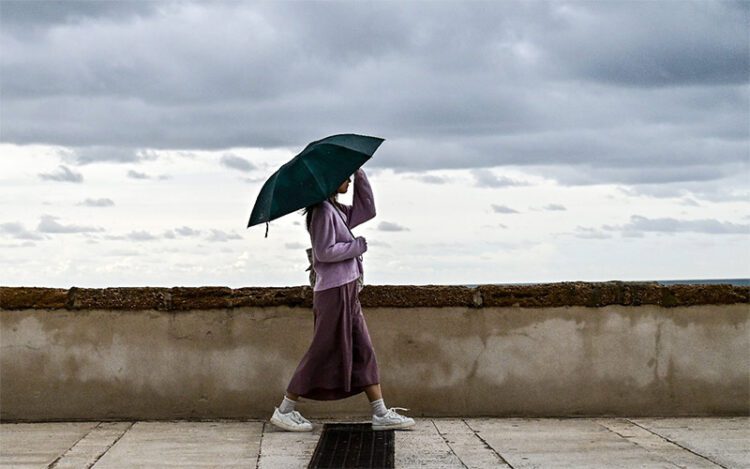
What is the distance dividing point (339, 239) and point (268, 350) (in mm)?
1183

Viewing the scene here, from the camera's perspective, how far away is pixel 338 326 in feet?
23.6

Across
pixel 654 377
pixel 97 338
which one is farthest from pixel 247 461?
pixel 654 377

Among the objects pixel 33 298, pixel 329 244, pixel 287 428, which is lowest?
pixel 287 428

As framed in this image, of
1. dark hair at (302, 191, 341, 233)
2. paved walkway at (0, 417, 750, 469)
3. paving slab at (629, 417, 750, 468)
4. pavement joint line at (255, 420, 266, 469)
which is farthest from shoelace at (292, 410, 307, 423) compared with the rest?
paving slab at (629, 417, 750, 468)

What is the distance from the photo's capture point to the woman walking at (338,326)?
709 cm

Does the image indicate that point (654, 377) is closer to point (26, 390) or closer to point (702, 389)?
point (702, 389)

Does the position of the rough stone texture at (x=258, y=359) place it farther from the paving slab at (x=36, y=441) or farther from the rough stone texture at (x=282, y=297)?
the paving slab at (x=36, y=441)

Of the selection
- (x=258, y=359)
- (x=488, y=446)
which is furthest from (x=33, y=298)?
(x=488, y=446)

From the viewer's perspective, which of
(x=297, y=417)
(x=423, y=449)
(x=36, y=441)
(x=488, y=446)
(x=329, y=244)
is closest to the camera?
(x=423, y=449)

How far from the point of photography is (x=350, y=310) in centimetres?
723

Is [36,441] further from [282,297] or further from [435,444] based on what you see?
[435,444]

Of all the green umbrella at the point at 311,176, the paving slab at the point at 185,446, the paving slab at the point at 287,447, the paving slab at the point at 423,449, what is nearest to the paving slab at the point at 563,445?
the paving slab at the point at 423,449

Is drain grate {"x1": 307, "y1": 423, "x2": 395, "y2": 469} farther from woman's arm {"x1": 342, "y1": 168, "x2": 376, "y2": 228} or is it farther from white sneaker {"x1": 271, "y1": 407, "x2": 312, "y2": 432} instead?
woman's arm {"x1": 342, "y1": 168, "x2": 376, "y2": 228}

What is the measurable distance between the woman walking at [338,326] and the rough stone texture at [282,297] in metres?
0.54
